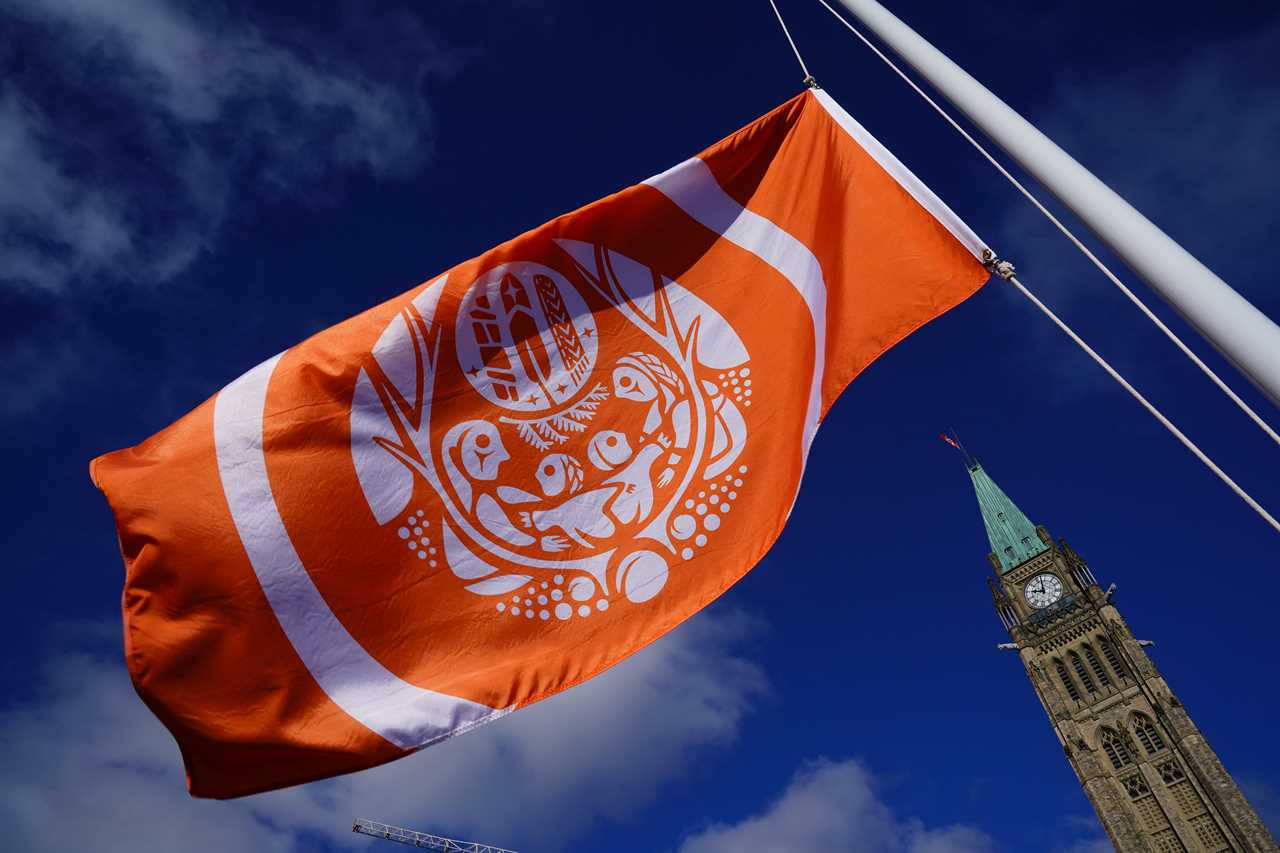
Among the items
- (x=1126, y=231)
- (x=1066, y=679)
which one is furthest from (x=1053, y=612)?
(x=1126, y=231)

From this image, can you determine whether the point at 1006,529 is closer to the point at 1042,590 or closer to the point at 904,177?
the point at 1042,590

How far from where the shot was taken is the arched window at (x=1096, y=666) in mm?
63534

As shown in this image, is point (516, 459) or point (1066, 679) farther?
point (1066, 679)

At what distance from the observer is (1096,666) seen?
64500 mm

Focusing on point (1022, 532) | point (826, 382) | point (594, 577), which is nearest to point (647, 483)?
point (594, 577)

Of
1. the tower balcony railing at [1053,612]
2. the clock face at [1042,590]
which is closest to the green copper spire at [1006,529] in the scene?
the clock face at [1042,590]

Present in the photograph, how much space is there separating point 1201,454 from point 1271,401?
3.32ft

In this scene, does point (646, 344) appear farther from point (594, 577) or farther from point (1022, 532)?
point (1022, 532)

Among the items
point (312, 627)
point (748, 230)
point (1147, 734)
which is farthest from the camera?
point (1147, 734)

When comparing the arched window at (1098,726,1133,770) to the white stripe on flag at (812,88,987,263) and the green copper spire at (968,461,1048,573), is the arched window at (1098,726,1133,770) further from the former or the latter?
the white stripe on flag at (812,88,987,263)

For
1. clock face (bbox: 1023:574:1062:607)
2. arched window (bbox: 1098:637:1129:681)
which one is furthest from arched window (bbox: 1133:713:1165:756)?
clock face (bbox: 1023:574:1062:607)

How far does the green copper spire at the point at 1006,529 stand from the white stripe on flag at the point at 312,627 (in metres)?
77.3

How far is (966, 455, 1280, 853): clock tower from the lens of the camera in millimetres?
55656

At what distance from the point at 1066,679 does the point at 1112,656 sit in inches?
152
